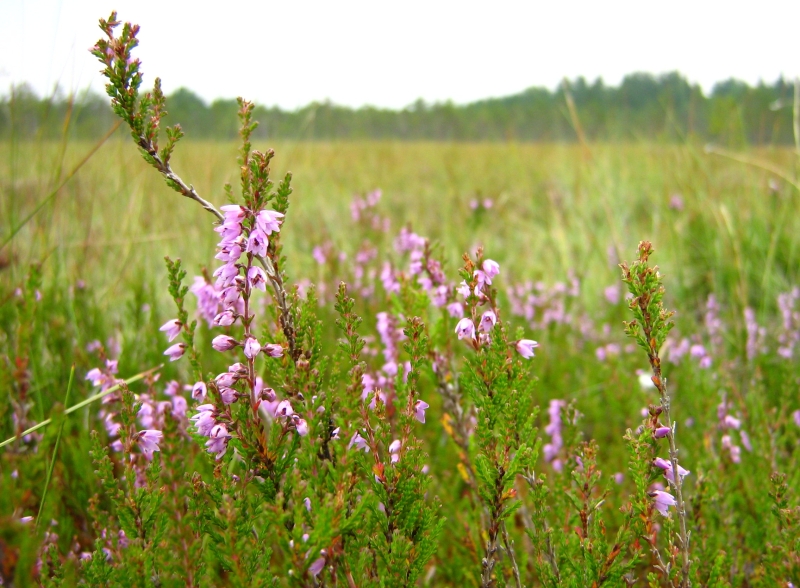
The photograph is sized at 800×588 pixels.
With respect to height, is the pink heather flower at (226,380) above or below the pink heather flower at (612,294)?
above

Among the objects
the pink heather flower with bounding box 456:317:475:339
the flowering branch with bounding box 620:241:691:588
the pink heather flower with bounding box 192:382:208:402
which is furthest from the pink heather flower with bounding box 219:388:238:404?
the flowering branch with bounding box 620:241:691:588

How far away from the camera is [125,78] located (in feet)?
4.61

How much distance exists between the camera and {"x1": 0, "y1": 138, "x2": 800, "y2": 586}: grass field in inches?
85.2

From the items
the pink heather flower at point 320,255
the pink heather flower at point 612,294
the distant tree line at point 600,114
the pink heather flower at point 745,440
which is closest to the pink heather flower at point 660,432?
the pink heather flower at point 745,440

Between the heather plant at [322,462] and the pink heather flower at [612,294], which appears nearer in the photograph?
the heather plant at [322,462]

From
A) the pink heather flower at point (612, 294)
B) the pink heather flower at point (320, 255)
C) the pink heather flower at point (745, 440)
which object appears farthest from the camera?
the pink heather flower at point (612, 294)

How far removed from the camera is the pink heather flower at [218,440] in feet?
4.40

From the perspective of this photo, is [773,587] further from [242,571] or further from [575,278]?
[575,278]

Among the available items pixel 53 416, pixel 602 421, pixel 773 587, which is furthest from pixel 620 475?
pixel 53 416

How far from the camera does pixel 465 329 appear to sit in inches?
64.5

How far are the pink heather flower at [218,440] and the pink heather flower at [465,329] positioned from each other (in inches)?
26.8

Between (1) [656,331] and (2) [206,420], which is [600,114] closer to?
(1) [656,331]

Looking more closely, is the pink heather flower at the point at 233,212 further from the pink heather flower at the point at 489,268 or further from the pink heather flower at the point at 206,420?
the pink heather flower at the point at 489,268

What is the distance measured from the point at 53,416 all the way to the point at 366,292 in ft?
13.5
